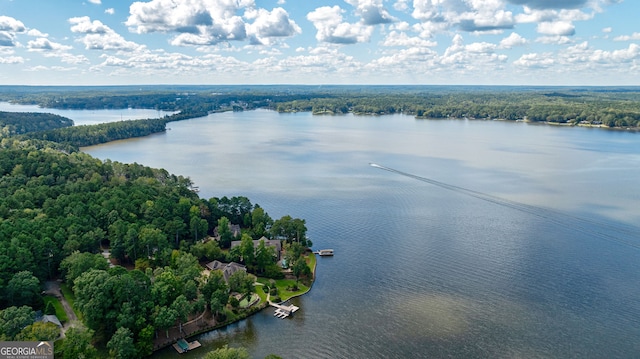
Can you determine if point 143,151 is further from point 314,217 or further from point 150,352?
point 150,352

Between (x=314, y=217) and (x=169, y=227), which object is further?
(x=314, y=217)

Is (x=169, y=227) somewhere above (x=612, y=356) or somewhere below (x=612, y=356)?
above

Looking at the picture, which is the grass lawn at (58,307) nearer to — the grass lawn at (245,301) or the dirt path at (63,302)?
the dirt path at (63,302)

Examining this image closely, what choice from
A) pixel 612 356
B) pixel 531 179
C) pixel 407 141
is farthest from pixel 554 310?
pixel 407 141

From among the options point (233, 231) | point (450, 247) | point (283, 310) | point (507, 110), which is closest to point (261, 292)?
point (283, 310)

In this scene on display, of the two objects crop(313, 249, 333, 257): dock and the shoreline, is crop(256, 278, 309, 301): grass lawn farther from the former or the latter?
crop(313, 249, 333, 257): dock

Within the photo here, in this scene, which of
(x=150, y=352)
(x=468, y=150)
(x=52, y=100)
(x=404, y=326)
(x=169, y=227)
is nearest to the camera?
(x=150, y=352)
